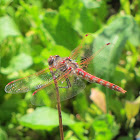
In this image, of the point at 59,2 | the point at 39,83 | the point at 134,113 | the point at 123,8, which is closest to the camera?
the point at 39,83

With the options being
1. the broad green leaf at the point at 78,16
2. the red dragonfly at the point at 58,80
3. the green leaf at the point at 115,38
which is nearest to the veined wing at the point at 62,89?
the red dragonfly at the point at 58,80

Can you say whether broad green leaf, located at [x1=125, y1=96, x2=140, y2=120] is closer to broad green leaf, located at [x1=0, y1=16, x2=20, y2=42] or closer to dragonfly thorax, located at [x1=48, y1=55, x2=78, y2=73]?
dragonfly thorax, located at [x1=48, y1=55, x2=78, y2=73]

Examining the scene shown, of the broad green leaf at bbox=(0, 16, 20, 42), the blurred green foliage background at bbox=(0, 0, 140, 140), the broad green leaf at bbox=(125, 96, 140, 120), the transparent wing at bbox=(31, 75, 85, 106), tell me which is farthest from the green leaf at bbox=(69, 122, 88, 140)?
the broad green leaf at bbox=(0, 16, 20, 42)

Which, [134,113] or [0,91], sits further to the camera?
[134,113]

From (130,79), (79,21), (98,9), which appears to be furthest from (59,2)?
(130,79)

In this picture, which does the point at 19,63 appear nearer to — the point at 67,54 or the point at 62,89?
A: the point at 67,54

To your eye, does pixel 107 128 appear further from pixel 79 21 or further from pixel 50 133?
pixel 79 21
